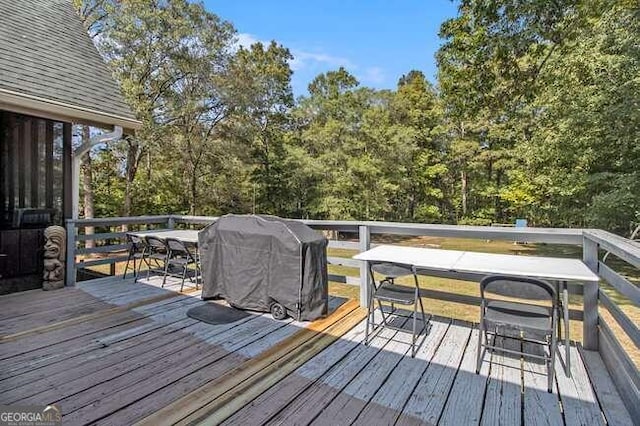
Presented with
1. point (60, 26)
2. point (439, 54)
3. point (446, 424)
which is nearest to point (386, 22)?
point (439, 54)

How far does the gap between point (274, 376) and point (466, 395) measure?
1.27m

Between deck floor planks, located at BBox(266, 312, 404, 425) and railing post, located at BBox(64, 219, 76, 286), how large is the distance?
4.18 metres

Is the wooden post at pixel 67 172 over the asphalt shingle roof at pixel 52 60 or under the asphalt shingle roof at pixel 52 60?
under

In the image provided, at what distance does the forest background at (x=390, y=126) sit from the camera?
277 inches

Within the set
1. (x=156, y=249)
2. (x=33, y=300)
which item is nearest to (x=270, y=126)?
(x=156, y=249)

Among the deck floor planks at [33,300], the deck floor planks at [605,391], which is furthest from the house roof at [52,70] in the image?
the deck floor planks at [605,391]

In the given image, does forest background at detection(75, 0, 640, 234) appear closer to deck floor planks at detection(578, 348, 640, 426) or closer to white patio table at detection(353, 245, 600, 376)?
white patio table at detection(353, 245, 600, 376)

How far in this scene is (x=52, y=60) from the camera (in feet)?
17.1

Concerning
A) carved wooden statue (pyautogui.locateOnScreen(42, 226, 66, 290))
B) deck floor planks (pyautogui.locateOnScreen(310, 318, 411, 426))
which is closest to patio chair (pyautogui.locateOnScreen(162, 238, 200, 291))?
carved wooden statue (pyautogui.locateOnScreen(42, 226, 66, 290))

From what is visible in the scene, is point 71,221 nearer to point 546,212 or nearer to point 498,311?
point 498,311

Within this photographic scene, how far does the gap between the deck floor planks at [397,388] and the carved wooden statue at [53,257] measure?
459 cm

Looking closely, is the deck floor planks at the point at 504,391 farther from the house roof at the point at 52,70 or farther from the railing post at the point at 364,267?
the house roof at the point at 52,70

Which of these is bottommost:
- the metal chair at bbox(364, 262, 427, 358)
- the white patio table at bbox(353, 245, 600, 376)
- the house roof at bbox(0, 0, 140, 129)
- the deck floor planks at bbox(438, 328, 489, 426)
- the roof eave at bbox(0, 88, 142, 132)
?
the deck floor planks at bbox(438, 328, 489, 426)

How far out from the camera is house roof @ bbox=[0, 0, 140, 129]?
4.35 meters
